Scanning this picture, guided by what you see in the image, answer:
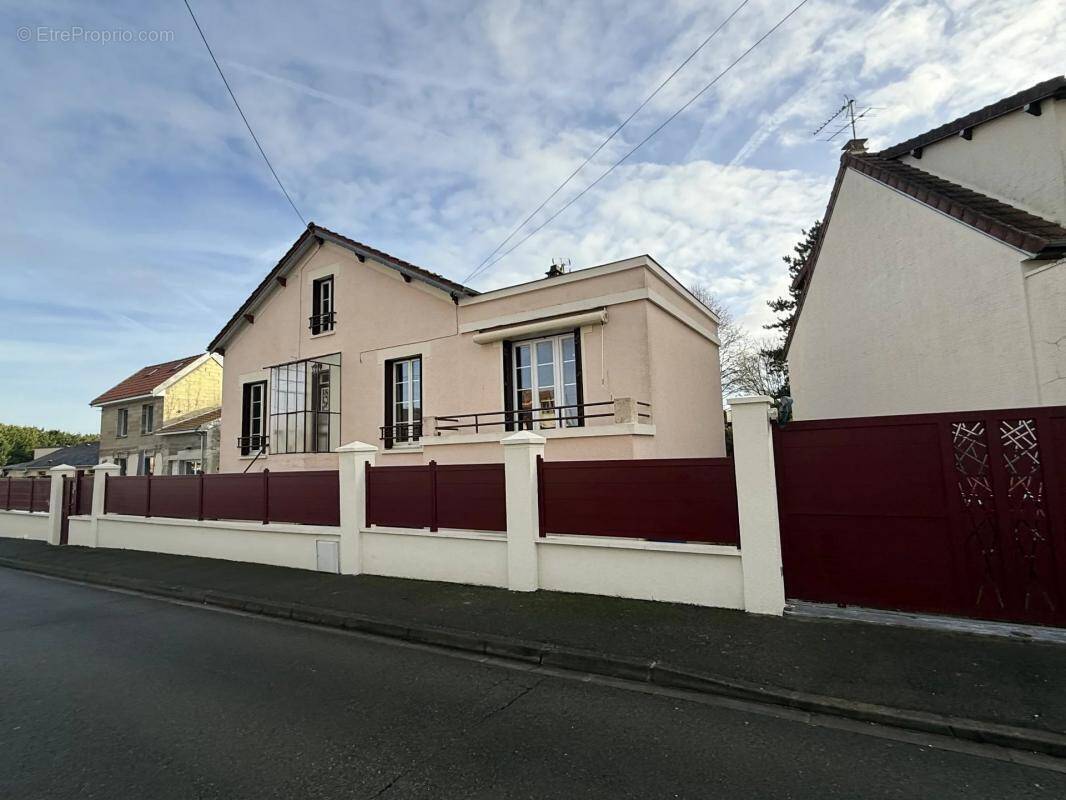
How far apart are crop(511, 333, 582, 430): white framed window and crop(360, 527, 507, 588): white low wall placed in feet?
10.1

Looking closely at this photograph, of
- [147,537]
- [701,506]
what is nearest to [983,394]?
[701,506]

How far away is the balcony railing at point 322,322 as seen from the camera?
13454 mm

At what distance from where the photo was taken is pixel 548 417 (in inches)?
397

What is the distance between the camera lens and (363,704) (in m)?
4.02

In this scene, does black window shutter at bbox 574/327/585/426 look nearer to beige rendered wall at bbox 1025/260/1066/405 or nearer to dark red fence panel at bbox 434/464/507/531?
dark red fence panel at bbox 434/464/507/531

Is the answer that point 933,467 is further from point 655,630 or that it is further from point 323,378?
Result: point 323,378

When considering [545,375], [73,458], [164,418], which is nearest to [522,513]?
[545,375]

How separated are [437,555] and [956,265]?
9213 mm

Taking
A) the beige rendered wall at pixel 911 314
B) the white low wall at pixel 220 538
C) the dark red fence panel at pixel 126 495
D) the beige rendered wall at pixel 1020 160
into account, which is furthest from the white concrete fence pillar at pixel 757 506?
the dark red fence panel at pixel 126 495

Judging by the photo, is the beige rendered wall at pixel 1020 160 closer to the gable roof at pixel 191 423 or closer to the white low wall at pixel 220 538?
the white low wall at pixel 220 538

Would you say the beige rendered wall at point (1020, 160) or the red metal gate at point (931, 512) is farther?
the beige rendered wall at point (1020, 160)

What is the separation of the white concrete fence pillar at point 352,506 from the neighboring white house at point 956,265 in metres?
9.49

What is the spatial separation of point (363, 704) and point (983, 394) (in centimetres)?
913

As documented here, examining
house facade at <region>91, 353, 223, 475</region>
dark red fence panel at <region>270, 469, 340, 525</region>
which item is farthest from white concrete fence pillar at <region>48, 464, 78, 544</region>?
house facade at <region>91, 353, 223, 475</region>
